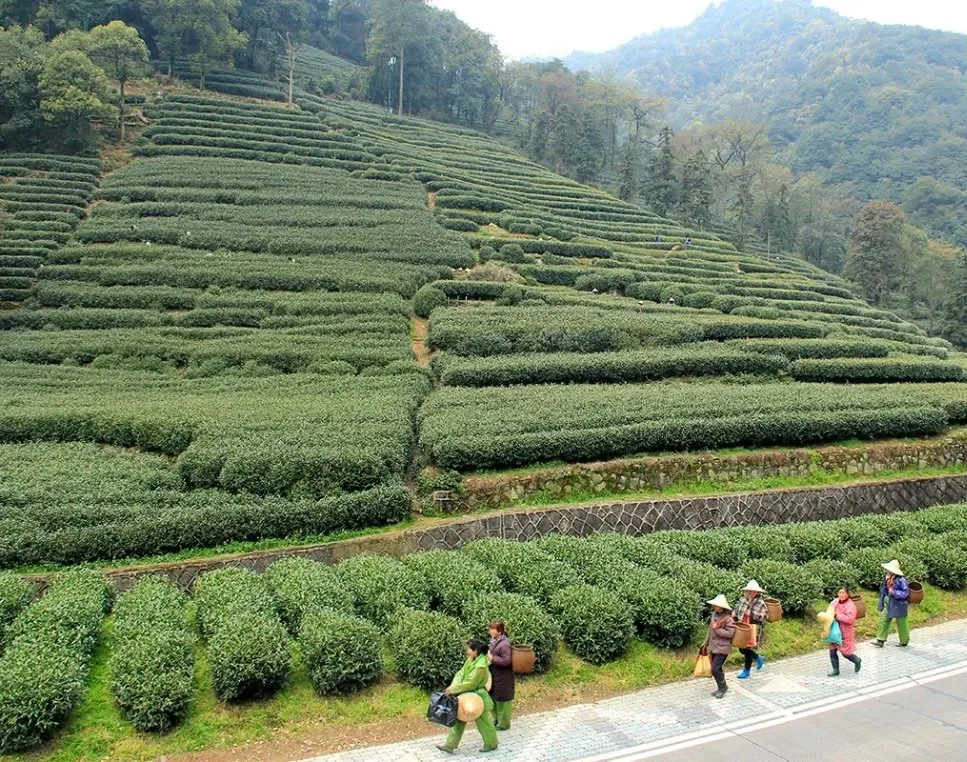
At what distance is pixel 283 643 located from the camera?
10375mm

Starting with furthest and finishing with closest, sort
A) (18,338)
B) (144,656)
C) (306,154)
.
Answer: (306,154) → (18,338) → (144,656)

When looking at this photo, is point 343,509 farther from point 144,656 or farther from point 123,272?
point 123,272

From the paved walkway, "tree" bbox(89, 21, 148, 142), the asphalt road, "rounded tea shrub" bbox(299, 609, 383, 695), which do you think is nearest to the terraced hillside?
"tree" bbox(89, 21, 148, 142)

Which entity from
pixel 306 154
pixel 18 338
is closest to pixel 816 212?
pixel 306 154

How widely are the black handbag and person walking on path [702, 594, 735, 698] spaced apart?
4.13 meters

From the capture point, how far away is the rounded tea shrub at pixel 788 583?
45.0 feet

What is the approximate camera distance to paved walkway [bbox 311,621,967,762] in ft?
30.2

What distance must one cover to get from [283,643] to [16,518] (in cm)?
938

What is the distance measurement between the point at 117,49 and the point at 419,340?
4228cm

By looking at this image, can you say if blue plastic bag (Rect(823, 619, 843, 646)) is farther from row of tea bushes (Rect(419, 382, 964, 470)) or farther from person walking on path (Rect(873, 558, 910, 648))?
row of tea bushes (Rect(419, 382, 964, 470))

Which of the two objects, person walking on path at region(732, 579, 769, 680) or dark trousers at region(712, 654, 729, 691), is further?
person walking on path at region(732, 579, 769, 680)

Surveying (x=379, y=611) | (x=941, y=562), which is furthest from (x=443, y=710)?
(x=941, y=562)

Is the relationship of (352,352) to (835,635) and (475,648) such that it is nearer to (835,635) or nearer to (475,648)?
(475,648)

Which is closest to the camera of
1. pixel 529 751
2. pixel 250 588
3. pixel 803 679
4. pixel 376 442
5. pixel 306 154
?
pixel 529 751
